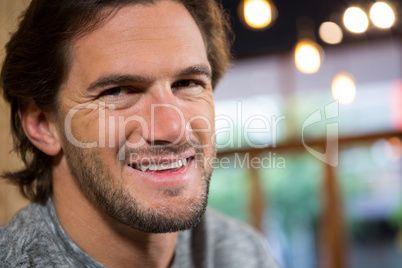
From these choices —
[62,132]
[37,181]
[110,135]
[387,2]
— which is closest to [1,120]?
[37,181]

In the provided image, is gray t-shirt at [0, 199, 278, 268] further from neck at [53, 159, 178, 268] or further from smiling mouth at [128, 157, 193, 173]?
smiling mouth at [128, 157, 193, 173]

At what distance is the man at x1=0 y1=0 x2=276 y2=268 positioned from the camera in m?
1.25

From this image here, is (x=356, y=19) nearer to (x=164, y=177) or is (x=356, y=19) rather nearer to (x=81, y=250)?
(x=164, y=177)

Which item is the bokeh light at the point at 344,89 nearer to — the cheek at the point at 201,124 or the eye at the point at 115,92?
the cheek at the point at 201,124

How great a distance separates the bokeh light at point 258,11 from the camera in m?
3.42

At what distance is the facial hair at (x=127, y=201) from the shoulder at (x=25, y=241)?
0.17 meters

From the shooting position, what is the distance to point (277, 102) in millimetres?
6230

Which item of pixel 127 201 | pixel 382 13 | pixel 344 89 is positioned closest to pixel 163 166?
pixel 127 201

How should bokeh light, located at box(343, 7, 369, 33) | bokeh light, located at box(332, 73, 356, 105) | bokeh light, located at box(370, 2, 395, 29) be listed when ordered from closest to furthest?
bokeh light, located at box(370, 2, 395, 29), bokeh light, located at box(343, 7, 369, 33), bokeh light, located at box(332, 73, 356, 105)

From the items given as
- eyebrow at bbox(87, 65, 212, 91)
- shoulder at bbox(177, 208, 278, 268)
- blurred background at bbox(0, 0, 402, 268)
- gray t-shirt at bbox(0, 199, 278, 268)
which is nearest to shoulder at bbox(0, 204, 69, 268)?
gray t-shirt at bbox(0, 199, 278, 268)

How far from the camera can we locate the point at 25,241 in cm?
126

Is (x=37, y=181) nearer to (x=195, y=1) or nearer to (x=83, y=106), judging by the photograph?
(x=83, y=106)

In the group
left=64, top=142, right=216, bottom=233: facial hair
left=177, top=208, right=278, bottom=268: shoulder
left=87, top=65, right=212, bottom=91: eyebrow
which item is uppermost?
left=87, top=65, right=212, bottom=91: eyebrow

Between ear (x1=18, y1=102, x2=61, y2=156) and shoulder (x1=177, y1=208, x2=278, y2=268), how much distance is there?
62 centimetres
